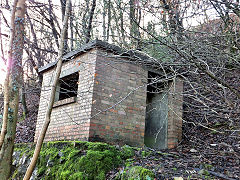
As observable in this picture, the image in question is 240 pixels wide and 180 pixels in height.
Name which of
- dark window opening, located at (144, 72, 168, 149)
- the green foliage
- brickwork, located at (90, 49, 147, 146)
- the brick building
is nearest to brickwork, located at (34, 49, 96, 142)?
the brick building

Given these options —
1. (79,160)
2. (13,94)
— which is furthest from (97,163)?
(13,94)

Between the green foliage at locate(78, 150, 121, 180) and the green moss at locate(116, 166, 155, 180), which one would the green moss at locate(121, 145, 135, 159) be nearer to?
the green foliage at locate(78, 150, 121, 180)

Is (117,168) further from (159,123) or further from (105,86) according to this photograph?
(159,123)

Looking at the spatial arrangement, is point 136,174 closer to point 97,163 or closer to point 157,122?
point 97,163

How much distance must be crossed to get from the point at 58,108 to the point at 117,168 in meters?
2.94

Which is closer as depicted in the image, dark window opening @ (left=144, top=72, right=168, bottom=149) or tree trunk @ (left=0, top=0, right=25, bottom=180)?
tree trunk @ (left=0, top=0, right=25, bottom=180)

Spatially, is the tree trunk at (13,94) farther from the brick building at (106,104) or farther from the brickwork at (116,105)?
the brickwork at (116,105)

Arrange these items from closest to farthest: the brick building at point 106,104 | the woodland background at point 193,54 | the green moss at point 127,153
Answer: the woodland background at point 193,54
the green moss at point 127,153
the brick building at point 106,104

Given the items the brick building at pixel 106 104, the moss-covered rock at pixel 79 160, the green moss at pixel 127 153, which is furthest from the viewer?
the brick building at pixel 106 104

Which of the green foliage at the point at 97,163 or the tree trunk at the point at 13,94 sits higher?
the tree trunk at the point at 13,94

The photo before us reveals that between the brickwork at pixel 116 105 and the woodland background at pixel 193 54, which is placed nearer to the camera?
the woodland background at pixel 193 54

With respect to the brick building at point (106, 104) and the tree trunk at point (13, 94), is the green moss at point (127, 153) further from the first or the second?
the tree trunk at point (13, 94)

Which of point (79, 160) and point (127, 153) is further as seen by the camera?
point (127, 153)

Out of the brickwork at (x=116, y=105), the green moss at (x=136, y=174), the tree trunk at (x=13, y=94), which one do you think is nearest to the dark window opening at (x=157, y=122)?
the brickwork at (x=116, y=105)
